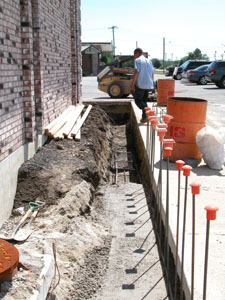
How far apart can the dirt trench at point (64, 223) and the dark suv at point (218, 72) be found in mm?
18689

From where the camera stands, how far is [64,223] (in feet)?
14.4

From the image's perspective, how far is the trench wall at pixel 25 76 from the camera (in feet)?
15.7

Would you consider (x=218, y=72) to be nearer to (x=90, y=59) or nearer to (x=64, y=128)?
(x=64, y=128)

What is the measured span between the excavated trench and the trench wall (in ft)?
1.01

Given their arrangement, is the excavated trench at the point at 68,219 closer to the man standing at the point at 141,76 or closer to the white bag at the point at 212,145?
the white bag at the point at 212,145

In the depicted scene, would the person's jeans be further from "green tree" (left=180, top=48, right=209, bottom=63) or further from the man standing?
"green tree" (left=180, top=48, right=209, bottom=63)

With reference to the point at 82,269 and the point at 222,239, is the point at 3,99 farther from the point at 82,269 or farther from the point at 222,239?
the point at 222,239

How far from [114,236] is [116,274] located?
84cm

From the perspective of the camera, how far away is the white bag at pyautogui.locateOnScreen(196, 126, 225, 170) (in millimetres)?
5723

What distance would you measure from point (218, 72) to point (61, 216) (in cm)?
2184

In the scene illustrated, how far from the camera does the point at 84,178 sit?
605 centimetres

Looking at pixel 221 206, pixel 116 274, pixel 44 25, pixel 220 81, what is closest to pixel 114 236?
pixel 116 274

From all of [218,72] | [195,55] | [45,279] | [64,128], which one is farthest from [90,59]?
[45,279]

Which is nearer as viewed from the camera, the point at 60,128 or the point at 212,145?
the point at 212,145
